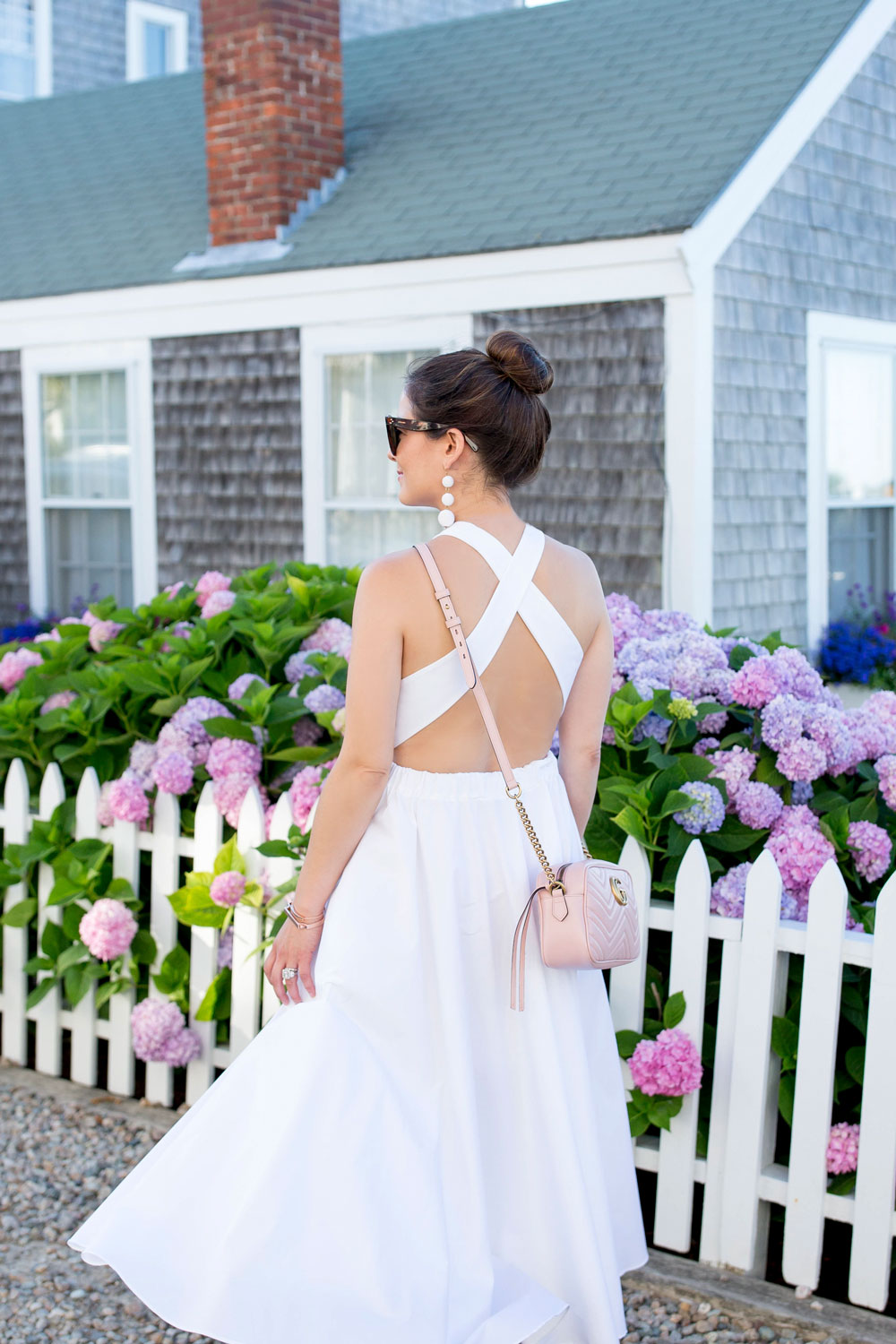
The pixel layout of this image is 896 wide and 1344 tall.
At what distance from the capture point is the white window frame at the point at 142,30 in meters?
16.3

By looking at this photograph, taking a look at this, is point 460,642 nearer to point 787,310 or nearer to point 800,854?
point 800,854

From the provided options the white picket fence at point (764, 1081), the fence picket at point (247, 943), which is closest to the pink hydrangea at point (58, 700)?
the fence picket at point (247, 943)

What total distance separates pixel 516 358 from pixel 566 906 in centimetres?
89

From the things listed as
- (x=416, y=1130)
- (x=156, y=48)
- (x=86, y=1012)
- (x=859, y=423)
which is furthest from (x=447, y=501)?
(x=156, y=48)

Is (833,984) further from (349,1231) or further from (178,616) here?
(178,616)

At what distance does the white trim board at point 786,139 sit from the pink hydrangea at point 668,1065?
15.1 ft

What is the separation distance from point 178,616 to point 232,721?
85cm

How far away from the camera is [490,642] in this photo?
2.29 metres

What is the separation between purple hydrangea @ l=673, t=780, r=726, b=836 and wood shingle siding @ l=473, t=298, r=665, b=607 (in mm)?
3897

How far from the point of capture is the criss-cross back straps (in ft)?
7.49

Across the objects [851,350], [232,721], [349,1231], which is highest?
[851,350]

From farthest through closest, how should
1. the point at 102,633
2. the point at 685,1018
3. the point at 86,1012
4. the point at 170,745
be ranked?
1. the point at 102,633
2. the point at 86,1012
3. the point at 170,745
4. the point at 685,1018

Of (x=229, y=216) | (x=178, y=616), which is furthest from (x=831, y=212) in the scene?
(x=178, y=616)

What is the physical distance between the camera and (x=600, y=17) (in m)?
9.26
